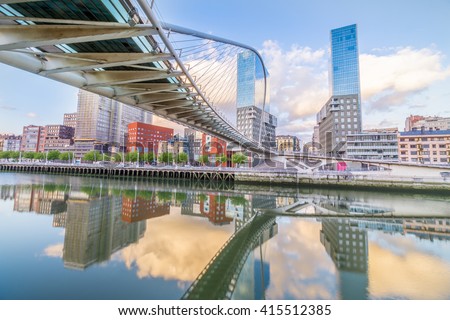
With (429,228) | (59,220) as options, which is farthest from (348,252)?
(59,220)

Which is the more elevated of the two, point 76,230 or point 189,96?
point 189,96

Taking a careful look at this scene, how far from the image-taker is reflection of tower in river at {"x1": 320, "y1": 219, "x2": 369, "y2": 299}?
15.8 feet

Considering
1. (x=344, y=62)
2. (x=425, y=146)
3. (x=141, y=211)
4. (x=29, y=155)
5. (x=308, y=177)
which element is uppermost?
(x=344, y=62)

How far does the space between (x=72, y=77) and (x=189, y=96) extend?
4881 mm

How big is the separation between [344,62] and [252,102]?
31.2 m

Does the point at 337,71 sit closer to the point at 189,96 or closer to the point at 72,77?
the point at 189,96

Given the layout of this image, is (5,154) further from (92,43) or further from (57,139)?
(92,43)

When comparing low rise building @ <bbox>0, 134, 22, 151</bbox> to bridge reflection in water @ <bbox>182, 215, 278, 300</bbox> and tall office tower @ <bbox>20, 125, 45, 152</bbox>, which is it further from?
bridge reflection in water @ <bbox>182, 215, 278, 300</bbox>

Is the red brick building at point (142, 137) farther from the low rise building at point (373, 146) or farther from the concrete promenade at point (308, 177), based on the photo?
the low rise building at point (373, 146)

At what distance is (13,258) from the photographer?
5.92 m

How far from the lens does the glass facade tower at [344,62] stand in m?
53.2

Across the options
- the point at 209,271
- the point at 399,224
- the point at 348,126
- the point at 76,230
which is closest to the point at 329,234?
the point at 399,224

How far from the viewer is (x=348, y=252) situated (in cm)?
689

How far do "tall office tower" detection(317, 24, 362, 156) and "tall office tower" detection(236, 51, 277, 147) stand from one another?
61.7 ft
